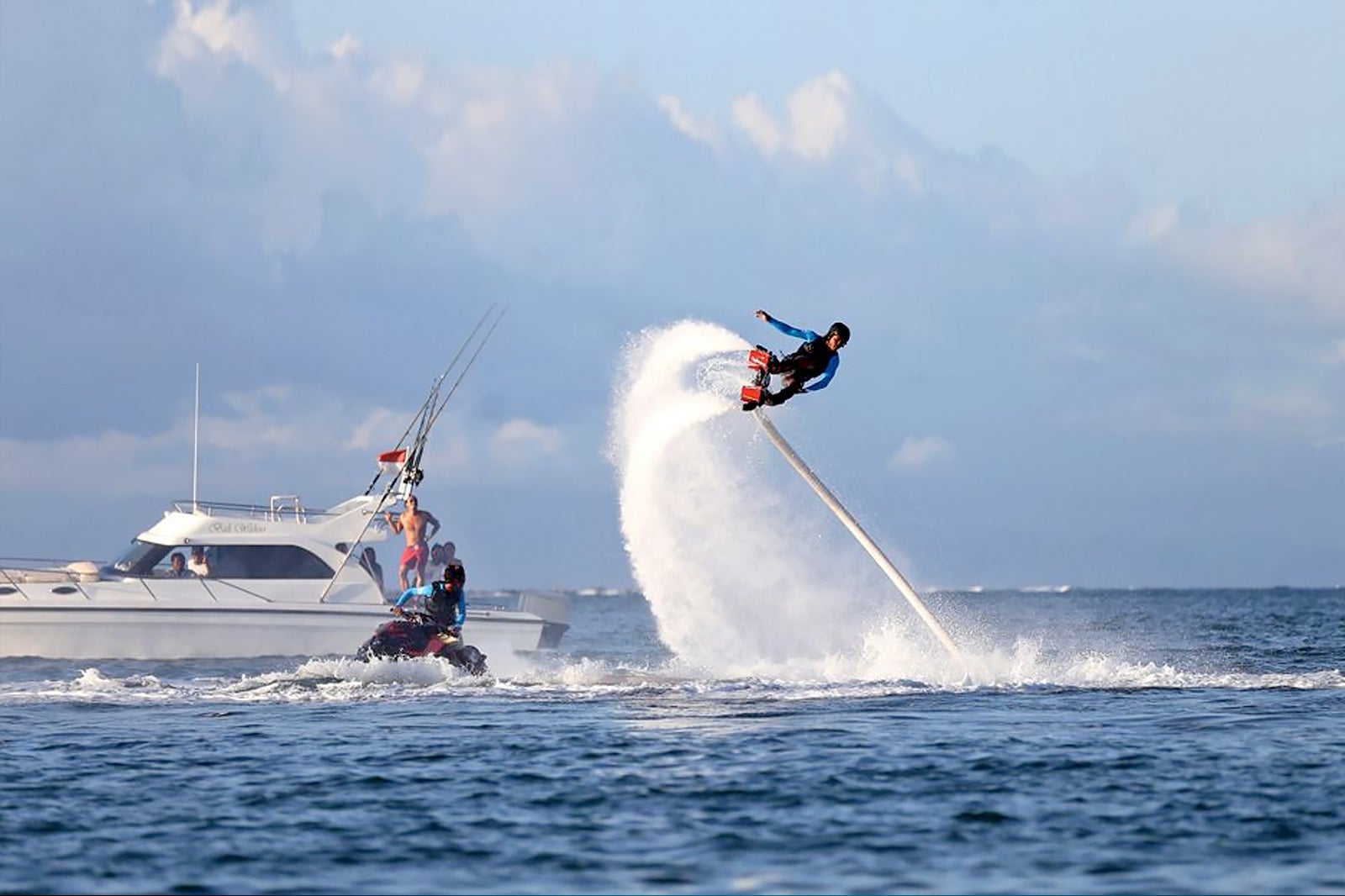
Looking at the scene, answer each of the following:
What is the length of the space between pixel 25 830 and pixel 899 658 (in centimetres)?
1706

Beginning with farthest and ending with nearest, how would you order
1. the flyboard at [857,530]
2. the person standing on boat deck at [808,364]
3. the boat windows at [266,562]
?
the boat windows at [266,562]
the flyboard at [857,530]
the person standing on boat deck at [808,364]

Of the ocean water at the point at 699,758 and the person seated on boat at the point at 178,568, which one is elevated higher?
the person seated on boat at the point at 178,568

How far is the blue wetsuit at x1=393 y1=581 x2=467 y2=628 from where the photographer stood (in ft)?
90.5

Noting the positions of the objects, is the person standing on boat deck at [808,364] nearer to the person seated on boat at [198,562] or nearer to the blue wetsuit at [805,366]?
the blue wetsuit at [805,366]

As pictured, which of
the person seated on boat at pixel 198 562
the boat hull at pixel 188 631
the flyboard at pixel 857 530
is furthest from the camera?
the person seated on boat at pixel 198 562

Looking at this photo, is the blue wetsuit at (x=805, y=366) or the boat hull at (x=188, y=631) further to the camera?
the boat hull at (x=188, y=631)

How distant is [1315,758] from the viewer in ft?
59.9

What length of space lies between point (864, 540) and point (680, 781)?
11.0m

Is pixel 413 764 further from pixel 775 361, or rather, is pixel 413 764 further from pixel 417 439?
pixel 417 439

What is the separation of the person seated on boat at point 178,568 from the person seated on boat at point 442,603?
913cm

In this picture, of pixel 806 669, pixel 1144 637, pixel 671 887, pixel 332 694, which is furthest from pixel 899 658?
pixel 1144 637

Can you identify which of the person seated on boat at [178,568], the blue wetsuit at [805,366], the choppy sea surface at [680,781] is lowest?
the choppy sea surface at [680,781]

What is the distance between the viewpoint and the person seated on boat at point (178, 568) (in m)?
35.3

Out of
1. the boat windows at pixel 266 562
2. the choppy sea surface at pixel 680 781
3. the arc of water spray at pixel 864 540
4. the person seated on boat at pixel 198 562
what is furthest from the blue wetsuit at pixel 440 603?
the person seated on boat at pixel 198 562
